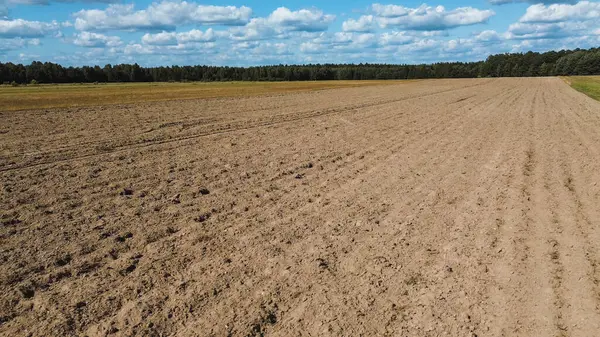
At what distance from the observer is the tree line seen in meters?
93.4

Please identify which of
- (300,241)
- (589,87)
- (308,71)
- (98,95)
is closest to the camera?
(300,241)

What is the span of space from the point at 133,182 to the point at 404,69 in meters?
136

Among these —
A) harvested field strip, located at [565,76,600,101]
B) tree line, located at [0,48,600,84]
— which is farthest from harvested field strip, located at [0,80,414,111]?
tree line, located at [0,48,600,84]

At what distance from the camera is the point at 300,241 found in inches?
261

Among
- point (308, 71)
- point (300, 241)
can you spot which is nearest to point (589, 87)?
point (300, 241)

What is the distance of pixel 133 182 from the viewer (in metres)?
9.84

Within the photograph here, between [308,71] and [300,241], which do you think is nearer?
[300,241]

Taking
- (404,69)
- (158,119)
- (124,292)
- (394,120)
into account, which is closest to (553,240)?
(124,292)

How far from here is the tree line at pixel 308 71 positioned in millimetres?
93438

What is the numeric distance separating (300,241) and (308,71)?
12238 cm

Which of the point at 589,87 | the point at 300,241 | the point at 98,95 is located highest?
the point at 98,95

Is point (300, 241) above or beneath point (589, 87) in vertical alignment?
above

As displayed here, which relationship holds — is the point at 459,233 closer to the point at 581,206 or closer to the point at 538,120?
the point at 581,206

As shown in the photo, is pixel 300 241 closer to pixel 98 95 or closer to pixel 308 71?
pixel 98 95
